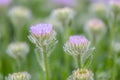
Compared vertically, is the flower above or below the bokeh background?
below

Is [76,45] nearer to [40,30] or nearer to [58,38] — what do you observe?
[40,30]

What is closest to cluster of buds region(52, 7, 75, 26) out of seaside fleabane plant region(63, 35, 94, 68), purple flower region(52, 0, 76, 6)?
seaside fleabane plant region(63, 35, 94, 68)

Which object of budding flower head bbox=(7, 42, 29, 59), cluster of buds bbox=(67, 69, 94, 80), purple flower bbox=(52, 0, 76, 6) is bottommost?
cluster of buds bbox=(67, 69, 94, 80)

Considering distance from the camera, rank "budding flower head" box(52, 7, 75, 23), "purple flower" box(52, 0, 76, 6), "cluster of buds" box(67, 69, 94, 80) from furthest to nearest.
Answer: "purple flower" box(52, 0, 76, 6), "budding flower head" box(52, 7, 75, 23), "cluster of buds" box(67, 69, 94, 80)

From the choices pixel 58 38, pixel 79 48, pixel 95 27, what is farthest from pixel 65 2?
pixel 79 48

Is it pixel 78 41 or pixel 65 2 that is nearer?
pixel 78 41

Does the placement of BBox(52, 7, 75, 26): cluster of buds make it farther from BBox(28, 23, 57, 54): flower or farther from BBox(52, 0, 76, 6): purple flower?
BBox(52, 0, 76, 6): purple flower

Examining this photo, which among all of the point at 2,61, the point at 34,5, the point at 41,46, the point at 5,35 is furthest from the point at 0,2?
the point at 41,46

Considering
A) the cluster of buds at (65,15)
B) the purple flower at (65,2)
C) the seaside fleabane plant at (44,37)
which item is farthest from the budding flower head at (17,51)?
the purple flower at (65,2)
